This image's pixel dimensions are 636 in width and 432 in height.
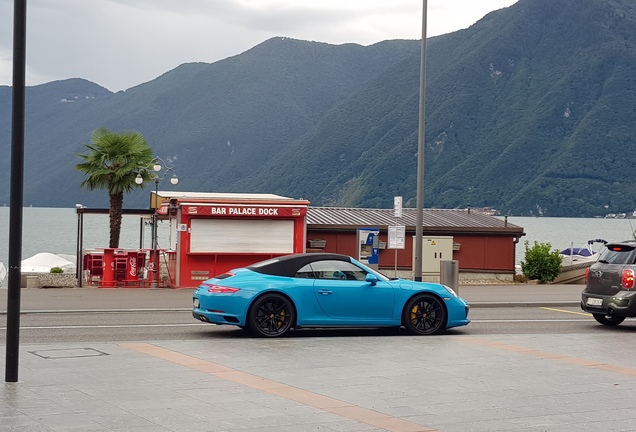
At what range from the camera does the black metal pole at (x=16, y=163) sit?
1053 cm

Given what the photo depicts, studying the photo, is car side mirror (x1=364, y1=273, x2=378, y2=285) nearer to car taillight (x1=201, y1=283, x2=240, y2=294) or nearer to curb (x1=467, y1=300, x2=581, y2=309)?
car taillight (x1=201, y1=283, x2=240, y2=294)

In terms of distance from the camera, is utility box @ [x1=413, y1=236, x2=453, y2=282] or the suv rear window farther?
utility box @ [x1=413, y1=236, x2=453, y2=282]

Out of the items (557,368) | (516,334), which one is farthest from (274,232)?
(557,368)

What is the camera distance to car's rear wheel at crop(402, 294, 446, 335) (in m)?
16.9

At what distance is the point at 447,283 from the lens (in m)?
25.0

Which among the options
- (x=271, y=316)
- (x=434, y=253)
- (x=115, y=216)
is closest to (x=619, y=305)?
(x=271, y=316)

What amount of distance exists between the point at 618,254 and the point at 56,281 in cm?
1852

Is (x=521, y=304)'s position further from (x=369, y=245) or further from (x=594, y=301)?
(x=369, y=245)

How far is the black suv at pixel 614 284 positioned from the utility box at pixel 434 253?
1333cm

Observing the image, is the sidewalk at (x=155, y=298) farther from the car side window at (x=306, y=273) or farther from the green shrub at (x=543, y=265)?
the car side window at (x=306, y=273)

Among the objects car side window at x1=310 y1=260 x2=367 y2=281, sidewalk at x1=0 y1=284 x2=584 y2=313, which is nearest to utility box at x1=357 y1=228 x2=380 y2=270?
sidewalk at x1=0 y1=284 x2=584 y2=313

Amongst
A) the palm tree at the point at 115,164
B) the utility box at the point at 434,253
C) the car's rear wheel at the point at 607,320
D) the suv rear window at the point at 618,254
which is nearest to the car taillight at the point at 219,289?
the suv rear window at the point at 618,254

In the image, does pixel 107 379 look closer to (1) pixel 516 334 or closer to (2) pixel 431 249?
(1) pixel 516 334

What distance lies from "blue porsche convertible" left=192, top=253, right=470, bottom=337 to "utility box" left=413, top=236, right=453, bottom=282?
49.3 feet
